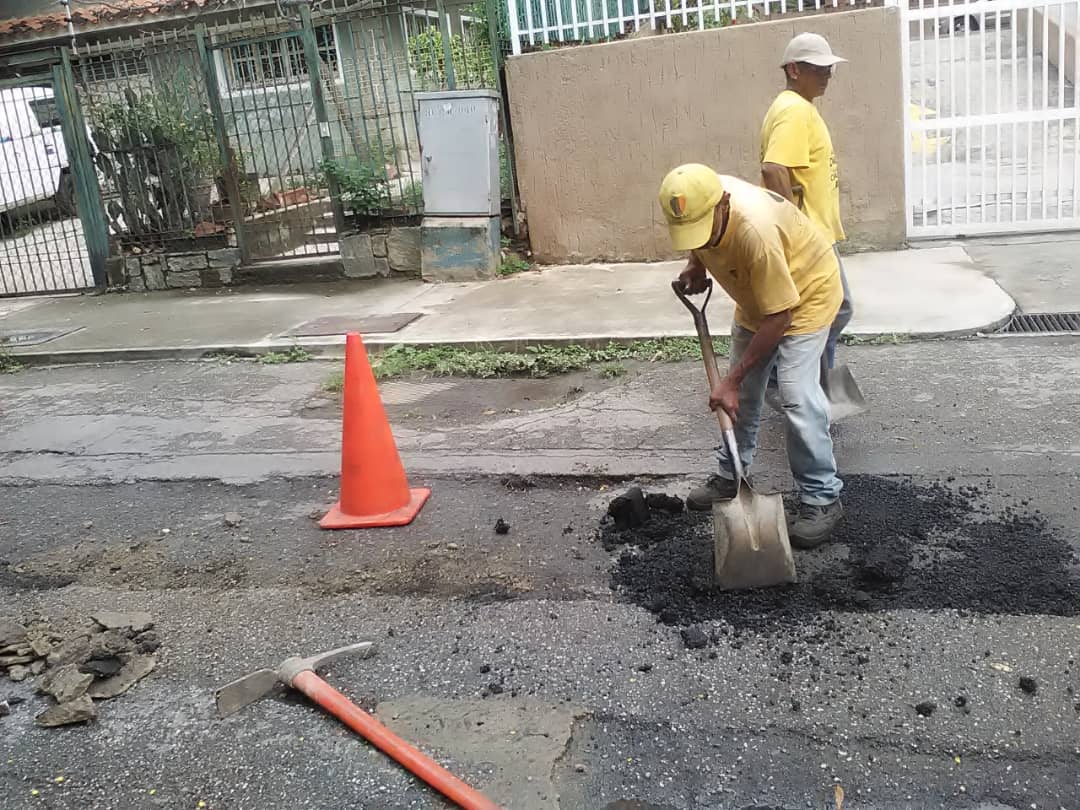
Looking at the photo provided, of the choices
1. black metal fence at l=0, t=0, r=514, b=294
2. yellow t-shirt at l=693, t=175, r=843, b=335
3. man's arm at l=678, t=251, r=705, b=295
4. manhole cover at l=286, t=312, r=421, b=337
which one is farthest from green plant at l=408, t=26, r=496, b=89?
yellow t-shirt at l=693, t=175, r=843, b=335

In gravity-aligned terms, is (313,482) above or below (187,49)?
below

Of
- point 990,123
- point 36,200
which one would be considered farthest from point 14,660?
point 36,200

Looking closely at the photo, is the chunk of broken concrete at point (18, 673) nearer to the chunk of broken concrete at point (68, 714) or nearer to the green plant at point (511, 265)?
the chunk of broken concrete at point (68, 714)

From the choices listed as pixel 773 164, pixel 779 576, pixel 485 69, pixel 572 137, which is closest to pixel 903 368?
pixel 773 164

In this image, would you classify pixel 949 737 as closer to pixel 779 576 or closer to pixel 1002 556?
pixel 779 576

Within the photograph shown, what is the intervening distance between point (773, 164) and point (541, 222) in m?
4.85

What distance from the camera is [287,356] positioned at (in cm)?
704

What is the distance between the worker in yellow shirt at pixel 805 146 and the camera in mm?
4203

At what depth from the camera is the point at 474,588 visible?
3506 millimetres

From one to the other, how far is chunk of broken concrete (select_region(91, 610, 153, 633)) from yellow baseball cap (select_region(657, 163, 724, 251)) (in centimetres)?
233

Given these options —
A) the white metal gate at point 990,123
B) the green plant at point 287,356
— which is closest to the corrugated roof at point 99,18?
the green plant at point 287,356

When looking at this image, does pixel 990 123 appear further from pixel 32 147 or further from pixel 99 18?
pixel 99 18

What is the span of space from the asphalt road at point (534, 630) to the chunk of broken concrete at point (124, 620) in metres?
0.10

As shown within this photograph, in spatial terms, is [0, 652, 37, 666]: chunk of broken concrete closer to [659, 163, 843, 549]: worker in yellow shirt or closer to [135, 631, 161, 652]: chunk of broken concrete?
[135, 631, 161, 652]: chunk of broken concrete
